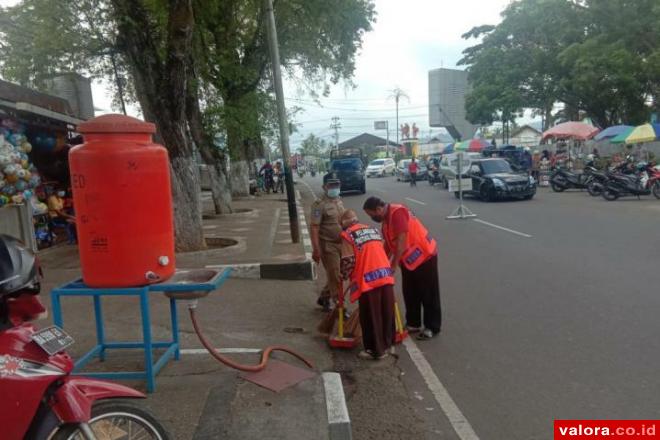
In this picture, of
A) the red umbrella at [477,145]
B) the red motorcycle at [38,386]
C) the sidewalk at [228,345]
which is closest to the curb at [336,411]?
the sidewalk at [228,345]

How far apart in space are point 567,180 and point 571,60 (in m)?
8.56

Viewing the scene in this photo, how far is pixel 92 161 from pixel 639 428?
12.9 ft

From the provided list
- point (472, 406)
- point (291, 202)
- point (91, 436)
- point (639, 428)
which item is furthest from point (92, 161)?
point (291, 202)

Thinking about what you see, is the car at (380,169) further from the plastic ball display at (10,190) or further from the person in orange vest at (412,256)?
the person in orange vest at (412,256)

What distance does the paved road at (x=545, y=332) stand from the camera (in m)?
3.70

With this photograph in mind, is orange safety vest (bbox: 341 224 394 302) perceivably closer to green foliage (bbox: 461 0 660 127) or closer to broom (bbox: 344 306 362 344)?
broom (bbox: 344 306 362 344)

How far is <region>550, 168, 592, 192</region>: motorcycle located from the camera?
68.1 feet

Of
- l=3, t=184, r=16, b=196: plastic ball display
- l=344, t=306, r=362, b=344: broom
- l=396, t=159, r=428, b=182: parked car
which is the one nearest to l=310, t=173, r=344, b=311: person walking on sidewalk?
l=344, t=306, r=362, b=344: broom

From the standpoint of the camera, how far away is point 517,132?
8000cm

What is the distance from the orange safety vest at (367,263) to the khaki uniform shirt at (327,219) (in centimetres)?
115

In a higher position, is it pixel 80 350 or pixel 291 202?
pixel 291 202

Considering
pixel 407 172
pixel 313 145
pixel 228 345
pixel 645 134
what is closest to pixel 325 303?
pixel 228 345

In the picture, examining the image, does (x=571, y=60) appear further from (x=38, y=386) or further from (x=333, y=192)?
(x=38, y=386)

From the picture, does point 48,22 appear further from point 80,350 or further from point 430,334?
point 430,334
